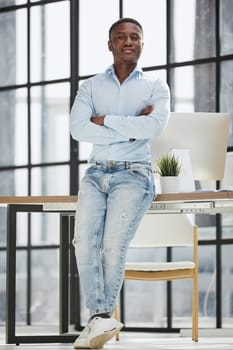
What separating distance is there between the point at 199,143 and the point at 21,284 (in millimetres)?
2430

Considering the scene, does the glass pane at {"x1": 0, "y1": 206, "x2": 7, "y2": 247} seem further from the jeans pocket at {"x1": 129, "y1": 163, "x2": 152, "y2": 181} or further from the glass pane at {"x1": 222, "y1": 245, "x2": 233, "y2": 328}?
the jeans pocket at {"x1": 129, "y1": 163, "x2": 152, "y2": 181}

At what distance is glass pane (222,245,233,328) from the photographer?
502 centimetres

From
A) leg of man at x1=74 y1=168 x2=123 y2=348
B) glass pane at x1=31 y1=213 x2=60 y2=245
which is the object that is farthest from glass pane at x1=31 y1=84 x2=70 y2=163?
leg of man at x1=74 y1=168 x2=123 y2=348

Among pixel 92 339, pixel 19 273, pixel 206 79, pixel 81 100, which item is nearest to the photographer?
pixel 92 339

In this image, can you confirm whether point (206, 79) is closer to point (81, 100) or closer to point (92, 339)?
point (81, 100)

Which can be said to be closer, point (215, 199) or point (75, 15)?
point (215, 199)

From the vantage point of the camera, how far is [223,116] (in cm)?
371

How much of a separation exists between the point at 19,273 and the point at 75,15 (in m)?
1.71

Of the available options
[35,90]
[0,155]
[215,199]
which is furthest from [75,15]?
[215,199]

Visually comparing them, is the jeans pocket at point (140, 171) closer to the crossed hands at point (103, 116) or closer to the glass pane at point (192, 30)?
the crossed hands at point (103, 116)

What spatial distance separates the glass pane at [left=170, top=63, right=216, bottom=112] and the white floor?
134 cm

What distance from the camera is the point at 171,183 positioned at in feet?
11.5

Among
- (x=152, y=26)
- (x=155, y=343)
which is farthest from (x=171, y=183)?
(x=152, y=26)

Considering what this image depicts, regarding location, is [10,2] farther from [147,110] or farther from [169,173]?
[169,173]
